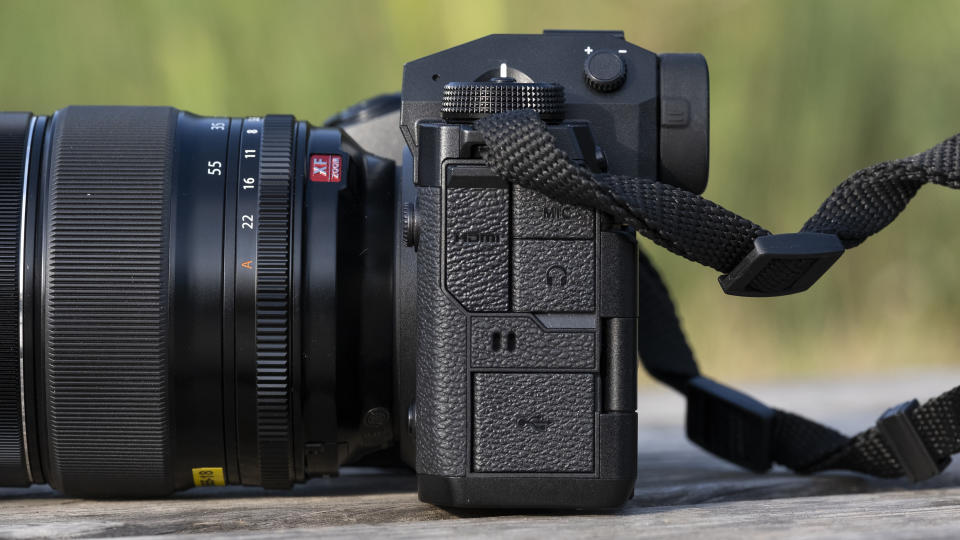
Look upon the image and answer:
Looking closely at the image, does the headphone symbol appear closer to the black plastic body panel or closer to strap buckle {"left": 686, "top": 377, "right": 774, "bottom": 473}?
the black plastic body panel

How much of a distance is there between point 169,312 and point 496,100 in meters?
0.33

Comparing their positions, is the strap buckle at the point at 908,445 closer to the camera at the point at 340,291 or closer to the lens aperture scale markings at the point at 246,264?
the camera at the point at 340,291

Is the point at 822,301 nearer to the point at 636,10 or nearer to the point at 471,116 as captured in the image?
the point at 636,10

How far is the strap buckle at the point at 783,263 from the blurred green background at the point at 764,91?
1.03 m

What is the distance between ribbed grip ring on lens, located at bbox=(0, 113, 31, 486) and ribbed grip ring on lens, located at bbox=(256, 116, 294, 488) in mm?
205

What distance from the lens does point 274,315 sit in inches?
36.0

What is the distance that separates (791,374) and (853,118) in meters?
0.49

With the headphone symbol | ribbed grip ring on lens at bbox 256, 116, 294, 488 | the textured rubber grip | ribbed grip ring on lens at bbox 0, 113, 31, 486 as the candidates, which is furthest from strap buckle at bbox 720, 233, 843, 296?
ribbed grip ring on lens at bbox 0, 113, 31, 486

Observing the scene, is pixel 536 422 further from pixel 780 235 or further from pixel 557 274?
pixel 780 235

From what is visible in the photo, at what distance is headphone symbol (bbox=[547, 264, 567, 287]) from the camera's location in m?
0.86

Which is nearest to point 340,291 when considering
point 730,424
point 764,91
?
point 730,424

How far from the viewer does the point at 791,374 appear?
200cm

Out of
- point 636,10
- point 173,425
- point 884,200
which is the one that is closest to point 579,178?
point 884,200

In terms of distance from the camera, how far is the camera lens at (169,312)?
907 millimetres
